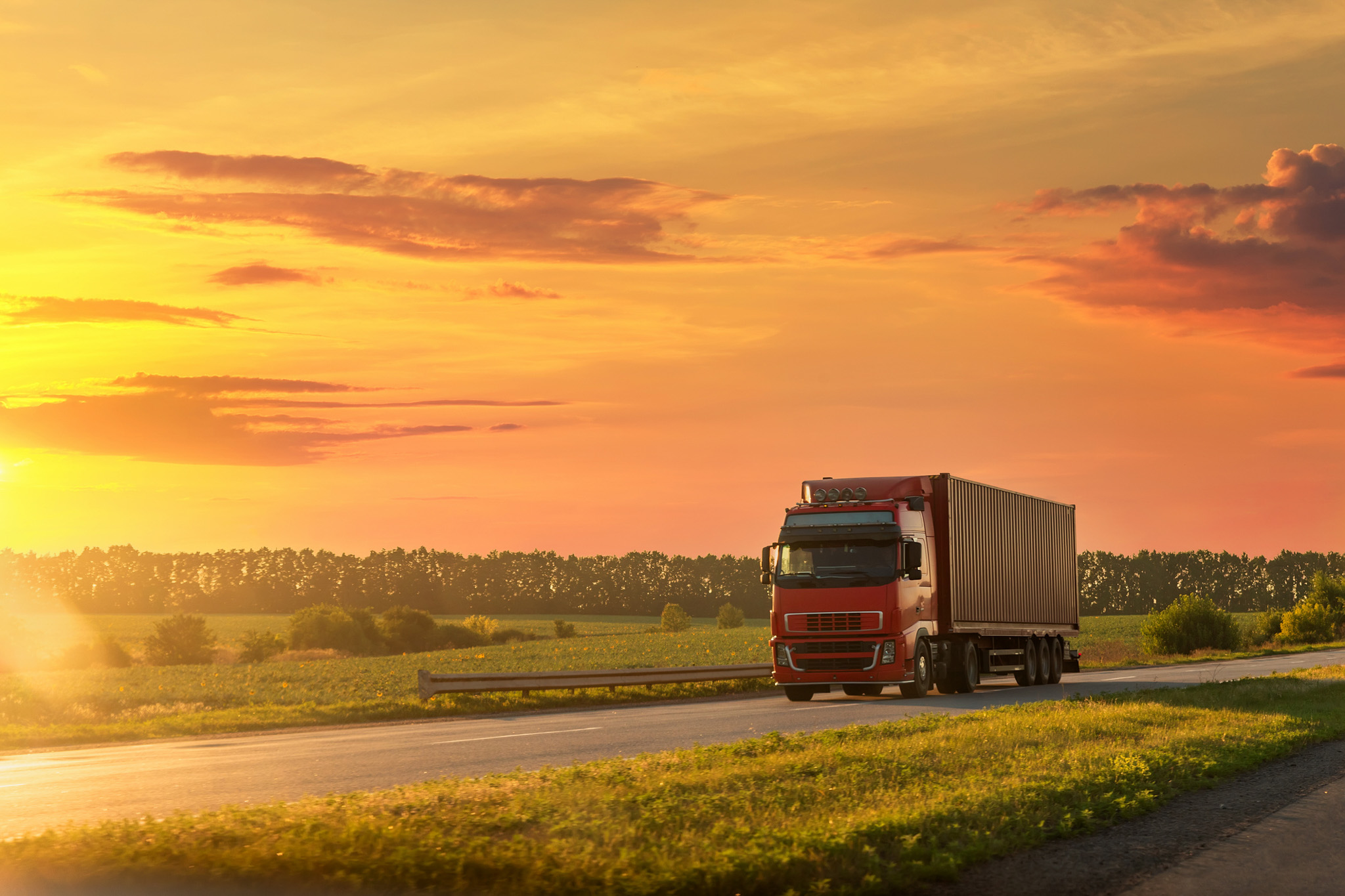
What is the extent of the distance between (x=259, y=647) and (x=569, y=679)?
1699 inches

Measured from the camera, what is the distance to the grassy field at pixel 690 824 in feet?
23.9

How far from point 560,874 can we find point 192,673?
39.8 m

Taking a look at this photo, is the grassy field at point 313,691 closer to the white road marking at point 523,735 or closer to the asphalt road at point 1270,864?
the white road marking at point 523,735

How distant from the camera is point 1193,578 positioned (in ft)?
507

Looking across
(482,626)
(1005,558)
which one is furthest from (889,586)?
(482,626)

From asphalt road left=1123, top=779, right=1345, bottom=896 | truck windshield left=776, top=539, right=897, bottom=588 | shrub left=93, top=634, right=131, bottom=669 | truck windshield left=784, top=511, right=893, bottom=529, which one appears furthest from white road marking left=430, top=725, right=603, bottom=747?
shrub left=93, top=634, right=131, bottom=669

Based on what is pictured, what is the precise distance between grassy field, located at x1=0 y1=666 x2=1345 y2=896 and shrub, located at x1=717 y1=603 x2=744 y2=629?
82.1 metres

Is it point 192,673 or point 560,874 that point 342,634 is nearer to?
point 192,673

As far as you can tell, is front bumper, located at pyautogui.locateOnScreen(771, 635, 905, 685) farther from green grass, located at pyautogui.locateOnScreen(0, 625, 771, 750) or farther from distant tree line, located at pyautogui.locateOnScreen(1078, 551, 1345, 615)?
distant tree line, located at pyautogui.locateOnScreen(1078, 551, 1345, 615)

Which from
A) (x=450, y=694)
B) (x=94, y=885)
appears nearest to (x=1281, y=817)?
(x=94, y=885)

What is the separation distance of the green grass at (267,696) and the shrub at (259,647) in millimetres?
13726

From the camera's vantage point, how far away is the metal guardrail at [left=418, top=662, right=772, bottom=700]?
81.1 feet

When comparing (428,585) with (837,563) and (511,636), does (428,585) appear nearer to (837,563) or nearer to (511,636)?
(511,636)

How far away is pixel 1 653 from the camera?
52.5 metres
